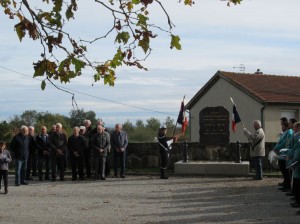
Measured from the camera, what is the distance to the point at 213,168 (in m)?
20.3

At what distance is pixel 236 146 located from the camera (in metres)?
21.3

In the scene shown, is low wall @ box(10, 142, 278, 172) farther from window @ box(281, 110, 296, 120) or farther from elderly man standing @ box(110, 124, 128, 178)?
window @ box(281, 110, 296, 120)

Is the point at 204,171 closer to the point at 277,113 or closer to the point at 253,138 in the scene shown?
the point at 253,138

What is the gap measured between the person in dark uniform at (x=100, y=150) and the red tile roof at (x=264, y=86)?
1541cm

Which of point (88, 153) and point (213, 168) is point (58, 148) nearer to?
point (88, 153)

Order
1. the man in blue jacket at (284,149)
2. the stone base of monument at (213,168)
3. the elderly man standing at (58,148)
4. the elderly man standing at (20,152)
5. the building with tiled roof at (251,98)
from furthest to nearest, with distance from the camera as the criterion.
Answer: the building with tiled roof at (251,98) < the stone base of monument at (213,168) < the elderly man standing at (58,148) < the elderly man standing at (20,152) < the man in blue jacket at (284,149)

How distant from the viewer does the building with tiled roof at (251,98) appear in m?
33.5

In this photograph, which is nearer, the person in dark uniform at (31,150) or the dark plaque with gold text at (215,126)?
the person in dark uniform at (31,150)

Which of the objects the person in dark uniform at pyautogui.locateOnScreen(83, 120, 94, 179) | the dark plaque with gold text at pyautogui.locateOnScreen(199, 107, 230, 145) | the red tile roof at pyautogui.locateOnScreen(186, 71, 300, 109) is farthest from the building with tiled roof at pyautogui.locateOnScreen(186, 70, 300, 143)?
the person in dark uniform at pyautogui.locateOnScreen(83, 120, 94, 179)

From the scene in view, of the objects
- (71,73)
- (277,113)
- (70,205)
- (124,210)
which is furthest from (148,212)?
(277,113)

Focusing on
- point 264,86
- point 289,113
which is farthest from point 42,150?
point 264,86

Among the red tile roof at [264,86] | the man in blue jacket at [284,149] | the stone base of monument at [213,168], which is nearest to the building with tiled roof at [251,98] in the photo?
the red tile roof at [264,86]

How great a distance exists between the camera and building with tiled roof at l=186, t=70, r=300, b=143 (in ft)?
110

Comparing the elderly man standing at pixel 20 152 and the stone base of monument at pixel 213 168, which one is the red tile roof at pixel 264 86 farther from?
the elderly man standing at pixel 20 152
